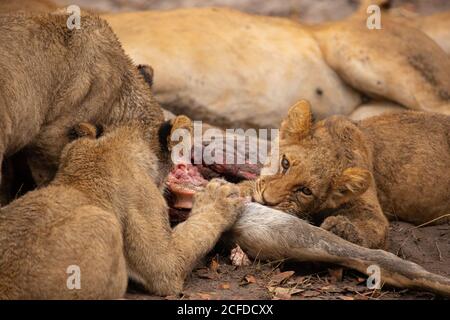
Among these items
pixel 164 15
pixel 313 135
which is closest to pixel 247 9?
pixel 164 15

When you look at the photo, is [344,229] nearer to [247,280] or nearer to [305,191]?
[305,191]

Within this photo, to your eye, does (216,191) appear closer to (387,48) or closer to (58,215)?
(58,215)

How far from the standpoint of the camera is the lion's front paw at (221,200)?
591cm

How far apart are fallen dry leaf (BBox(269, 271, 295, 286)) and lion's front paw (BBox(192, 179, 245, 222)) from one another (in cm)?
45

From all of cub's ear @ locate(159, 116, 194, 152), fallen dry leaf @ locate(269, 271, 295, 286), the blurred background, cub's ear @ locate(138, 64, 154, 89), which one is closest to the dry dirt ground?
fallen dry leaf @ locate(269, 271, 295, 286)

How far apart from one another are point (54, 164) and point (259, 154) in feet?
6.13

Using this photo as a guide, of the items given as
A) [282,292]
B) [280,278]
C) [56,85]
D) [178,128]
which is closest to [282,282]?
[280,278]

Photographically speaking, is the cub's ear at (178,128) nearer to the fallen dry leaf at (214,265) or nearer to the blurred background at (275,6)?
the fallen dry leaf at (214,265)

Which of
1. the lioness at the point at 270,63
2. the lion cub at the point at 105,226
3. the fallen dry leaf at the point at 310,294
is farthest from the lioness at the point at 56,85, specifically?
the lioness at the point at 270,63

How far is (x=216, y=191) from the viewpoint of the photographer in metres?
6.00

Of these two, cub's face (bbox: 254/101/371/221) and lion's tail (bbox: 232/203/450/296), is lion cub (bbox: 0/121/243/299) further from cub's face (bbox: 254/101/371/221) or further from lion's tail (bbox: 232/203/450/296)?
cub's face (bbox: 254/101/371/221)

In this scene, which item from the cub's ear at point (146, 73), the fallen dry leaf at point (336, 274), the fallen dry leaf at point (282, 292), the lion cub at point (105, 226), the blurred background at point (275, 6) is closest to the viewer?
the lion cub at point (105, 226)

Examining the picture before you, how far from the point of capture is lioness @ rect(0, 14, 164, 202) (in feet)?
18.3

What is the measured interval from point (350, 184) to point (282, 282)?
85 centimetres
